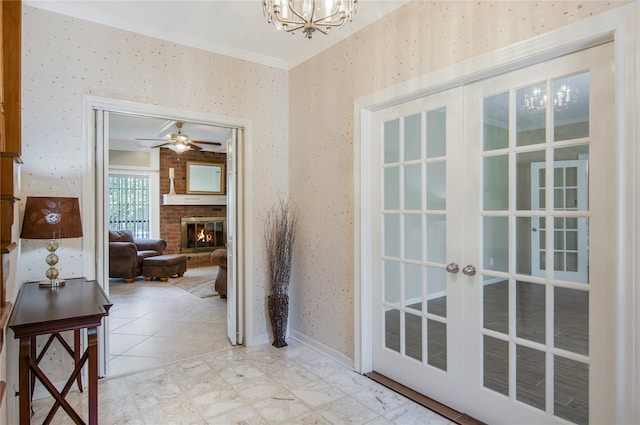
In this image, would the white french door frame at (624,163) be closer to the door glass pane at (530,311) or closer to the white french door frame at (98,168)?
the door glass pane at (530,311)

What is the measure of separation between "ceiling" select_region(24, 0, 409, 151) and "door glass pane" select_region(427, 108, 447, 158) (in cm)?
87

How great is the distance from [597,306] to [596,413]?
20.7 inches

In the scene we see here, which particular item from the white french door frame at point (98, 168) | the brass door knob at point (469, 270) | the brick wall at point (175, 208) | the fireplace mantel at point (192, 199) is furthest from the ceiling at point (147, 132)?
the brass door knob at point (469, 270)

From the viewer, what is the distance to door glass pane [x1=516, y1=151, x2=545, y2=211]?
205cm

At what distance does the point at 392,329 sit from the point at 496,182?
136cm

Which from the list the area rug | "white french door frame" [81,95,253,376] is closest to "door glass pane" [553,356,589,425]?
"white french door frame" [81,95,253,376]

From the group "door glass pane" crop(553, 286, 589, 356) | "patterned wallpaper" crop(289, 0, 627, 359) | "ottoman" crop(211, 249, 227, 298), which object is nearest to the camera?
"door glass pane" crop(553, 286, 589, 356)

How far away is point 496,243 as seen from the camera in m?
2.25

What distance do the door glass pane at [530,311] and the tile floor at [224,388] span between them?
0.79 m

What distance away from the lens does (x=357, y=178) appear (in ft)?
9.96

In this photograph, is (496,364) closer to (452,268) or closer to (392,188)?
(452,268)

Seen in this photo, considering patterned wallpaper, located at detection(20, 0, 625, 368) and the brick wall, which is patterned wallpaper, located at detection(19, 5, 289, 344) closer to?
Answer: patterned wallpaper, located at detection(20, 0, 625, 368)

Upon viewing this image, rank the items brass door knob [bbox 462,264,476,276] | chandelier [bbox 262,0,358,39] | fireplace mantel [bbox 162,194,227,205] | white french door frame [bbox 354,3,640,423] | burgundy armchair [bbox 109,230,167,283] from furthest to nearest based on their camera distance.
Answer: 1. fireplace mantel [bbox 162,194,227,205]
2. burgundy armchair [bbox 109,230,167,283]
3. brass door knob [bbox 462,264,476,276]
4. chandelier [bbox 262,0,358,39]
5. white french door frame [bbox 354,3,640,423]

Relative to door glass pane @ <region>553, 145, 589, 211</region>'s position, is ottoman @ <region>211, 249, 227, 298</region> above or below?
below
